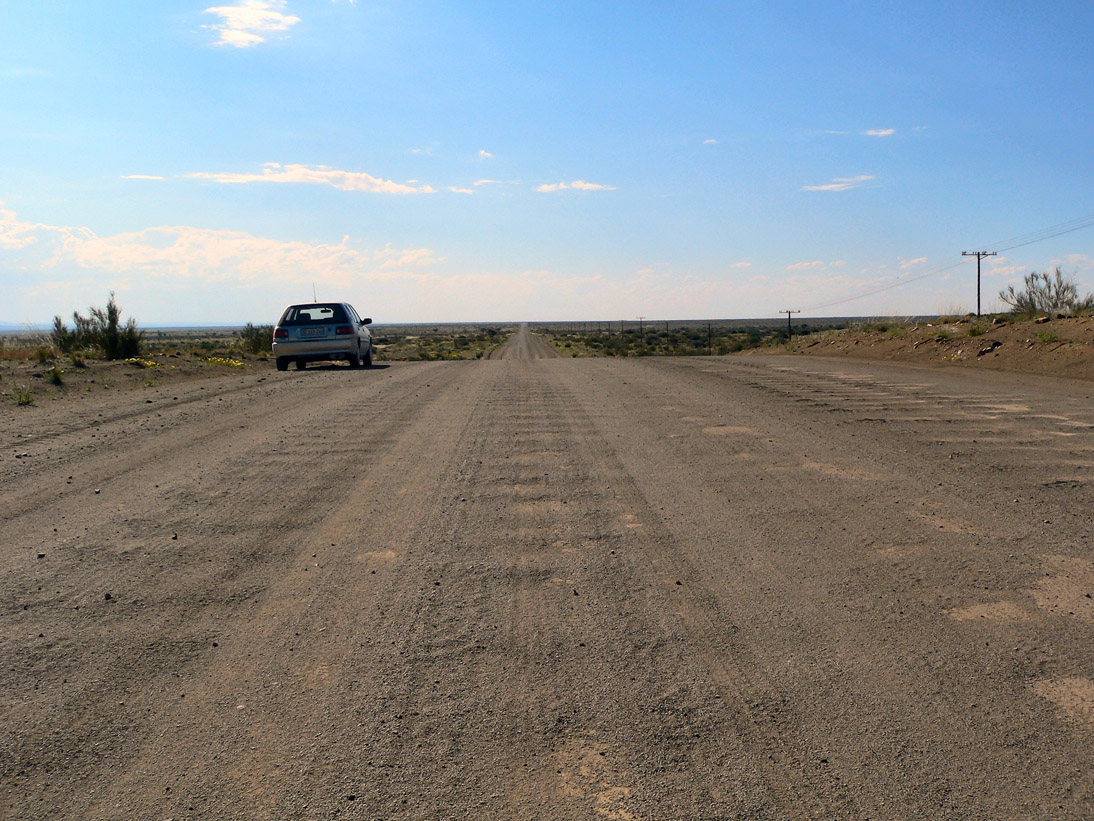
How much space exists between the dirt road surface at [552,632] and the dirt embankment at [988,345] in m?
11.4

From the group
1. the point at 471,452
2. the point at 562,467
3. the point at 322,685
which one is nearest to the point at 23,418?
the point at 471,452

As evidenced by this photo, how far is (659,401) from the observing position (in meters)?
13.0

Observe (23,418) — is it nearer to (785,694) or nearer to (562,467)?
(562,467)

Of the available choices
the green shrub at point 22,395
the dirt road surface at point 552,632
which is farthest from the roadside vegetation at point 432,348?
the dirt road surface at point 552,632

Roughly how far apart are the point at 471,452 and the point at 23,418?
7.64m

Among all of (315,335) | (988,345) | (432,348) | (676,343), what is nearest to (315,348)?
(315,335)

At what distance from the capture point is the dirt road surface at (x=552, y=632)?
114 inches

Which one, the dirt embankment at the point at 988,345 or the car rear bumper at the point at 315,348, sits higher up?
the car rear bumper at the point at 315,348

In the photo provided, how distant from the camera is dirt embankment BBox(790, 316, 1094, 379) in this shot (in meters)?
18.5

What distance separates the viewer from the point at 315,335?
70.3ft

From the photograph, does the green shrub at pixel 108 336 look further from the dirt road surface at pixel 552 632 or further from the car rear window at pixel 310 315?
the dirt road surface at pixel 552 632

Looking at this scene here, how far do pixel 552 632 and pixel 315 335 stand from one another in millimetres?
18613

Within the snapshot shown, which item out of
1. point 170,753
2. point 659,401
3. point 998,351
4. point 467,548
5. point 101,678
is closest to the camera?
point 170,753

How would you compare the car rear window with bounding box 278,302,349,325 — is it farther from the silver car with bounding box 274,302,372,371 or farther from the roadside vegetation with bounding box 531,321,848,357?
the roadside vegetation with bounding box 531,321,848,357
